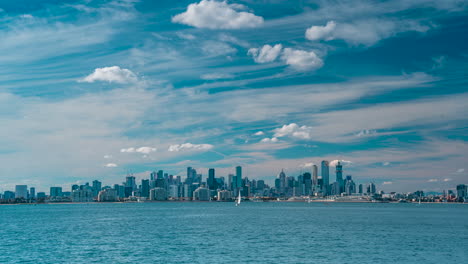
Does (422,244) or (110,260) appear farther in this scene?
(422,244)

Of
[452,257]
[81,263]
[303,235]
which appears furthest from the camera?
[303,235]

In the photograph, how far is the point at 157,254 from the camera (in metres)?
72.8

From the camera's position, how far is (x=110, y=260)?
66.3m

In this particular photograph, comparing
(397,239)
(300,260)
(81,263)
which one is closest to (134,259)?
(81,263)

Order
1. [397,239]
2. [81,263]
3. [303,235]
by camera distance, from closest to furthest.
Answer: [81,263]
[397,239]
[303,235]

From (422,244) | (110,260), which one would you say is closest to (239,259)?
(110,260)

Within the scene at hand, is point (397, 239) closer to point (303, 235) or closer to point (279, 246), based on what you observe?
point (303, 235)

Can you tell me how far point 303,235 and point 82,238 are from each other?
47940 millimetres

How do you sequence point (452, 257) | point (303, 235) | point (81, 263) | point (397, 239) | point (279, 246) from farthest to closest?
point (303, 235) < point (397, 239) < point (279, 246) < point (452, 257) < point (81, 263)

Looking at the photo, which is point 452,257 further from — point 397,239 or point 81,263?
point 81,263

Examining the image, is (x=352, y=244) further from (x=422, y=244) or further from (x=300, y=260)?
(x=300, y=260)

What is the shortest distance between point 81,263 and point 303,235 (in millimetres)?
52290

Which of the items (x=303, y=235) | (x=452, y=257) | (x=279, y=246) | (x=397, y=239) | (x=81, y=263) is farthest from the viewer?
(x=303, y=235)

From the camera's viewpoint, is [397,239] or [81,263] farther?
[397,239]
